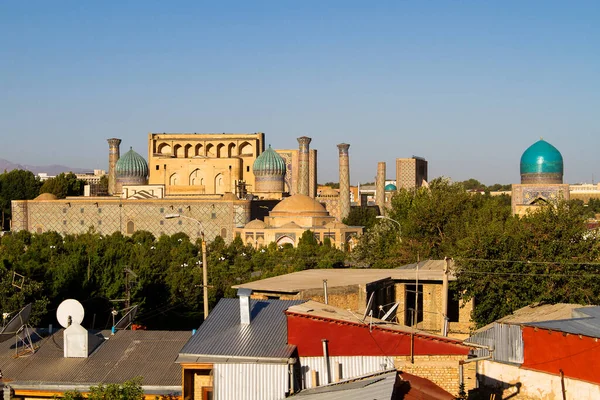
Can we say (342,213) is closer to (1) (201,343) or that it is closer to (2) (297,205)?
(2) (297,205)

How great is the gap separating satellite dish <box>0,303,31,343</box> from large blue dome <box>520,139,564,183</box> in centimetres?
3028

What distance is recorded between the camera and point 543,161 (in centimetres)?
4116

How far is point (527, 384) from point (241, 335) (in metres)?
5.12

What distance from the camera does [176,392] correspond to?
1235 cm

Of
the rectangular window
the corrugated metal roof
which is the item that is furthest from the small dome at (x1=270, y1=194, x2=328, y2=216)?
the corrugated metal roof

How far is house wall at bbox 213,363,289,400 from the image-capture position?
461 inches

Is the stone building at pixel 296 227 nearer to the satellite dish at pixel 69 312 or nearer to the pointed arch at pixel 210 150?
the pointed arch at pixel 210 150

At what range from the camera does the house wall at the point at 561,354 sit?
1384 cm

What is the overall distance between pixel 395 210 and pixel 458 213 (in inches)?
379

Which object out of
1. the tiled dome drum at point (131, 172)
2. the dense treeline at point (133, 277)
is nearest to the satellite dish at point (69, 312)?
the dense treeline at point (133, 277)

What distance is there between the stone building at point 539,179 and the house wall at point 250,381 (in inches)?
1187

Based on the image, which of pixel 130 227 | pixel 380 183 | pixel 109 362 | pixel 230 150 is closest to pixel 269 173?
pixel 380 183

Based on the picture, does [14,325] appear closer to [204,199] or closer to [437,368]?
[437,368]

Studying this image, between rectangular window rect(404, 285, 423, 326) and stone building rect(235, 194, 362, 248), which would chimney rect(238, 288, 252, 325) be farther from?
stone building rect(235, 194, 362, 248)
